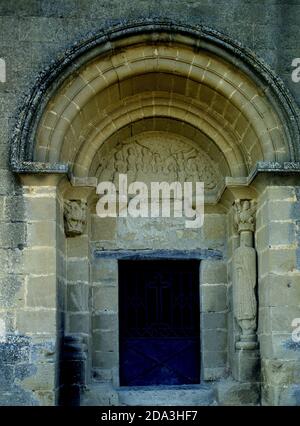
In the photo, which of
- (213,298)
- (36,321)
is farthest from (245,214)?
(36,321)

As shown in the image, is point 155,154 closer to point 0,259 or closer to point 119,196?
point 119,196

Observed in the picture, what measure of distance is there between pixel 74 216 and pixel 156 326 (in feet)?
5.41

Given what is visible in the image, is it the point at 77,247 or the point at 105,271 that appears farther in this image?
the point at 105,271

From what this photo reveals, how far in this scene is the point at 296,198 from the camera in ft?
23.8

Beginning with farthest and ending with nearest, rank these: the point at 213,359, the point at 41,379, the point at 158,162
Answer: the point at 158,162 → the point at 213,359 → the point at 41,379

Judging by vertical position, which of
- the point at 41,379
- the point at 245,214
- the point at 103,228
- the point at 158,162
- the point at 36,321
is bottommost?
the point at 41,379

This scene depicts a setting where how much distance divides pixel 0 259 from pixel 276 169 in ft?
9.54

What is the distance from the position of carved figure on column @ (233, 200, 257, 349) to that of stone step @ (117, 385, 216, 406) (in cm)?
73

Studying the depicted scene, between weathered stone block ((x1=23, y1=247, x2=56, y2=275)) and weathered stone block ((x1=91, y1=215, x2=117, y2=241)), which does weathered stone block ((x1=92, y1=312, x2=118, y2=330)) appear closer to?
weathered stone block ((x1=91, y1=215, x2=117, y2=241))

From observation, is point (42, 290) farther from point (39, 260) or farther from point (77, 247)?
point (77, 247)

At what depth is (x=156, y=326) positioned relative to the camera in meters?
8.27

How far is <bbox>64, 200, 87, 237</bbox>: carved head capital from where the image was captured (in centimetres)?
777

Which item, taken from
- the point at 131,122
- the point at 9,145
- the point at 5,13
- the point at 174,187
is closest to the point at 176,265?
the point at 174,187

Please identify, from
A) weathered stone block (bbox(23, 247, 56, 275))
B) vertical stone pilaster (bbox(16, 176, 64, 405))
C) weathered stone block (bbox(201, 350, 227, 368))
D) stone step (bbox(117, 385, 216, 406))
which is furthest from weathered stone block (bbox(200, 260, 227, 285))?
weathered stone block (bbox(23, 247, 56, 275))
